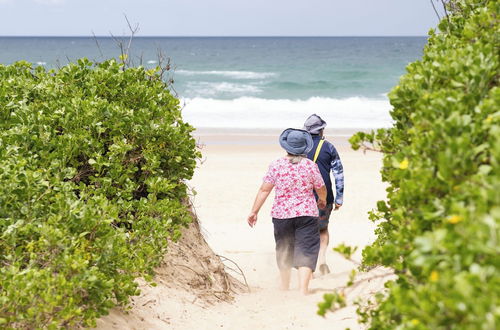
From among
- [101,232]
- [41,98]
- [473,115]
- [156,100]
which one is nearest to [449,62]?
[473,115]

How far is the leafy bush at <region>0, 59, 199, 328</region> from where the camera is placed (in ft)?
12.0

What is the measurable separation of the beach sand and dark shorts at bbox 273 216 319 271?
360 millimetres

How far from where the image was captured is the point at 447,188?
2.67 m

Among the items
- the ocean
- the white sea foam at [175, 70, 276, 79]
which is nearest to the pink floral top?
the ocean

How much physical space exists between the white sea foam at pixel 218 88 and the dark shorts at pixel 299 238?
3227 centimetres

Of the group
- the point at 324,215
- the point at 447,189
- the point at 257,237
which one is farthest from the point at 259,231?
the point at 447,189

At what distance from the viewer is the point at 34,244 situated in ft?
12.9

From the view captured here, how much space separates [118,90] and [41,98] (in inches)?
26.2

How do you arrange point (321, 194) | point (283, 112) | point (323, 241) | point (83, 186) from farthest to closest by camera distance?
point (283, 112) → point (323, 241) → point (321, 194) → point (83, 186)

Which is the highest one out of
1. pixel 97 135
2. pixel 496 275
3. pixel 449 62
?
pixel 449 62

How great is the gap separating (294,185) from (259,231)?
4.60m

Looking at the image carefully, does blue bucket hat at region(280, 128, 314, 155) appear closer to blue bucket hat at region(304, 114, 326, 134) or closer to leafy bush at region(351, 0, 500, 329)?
blue bucket hat at region(304, 114, 326, 134)

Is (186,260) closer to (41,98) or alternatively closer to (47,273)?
(41,98)

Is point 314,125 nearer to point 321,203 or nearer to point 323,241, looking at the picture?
point 321,203
